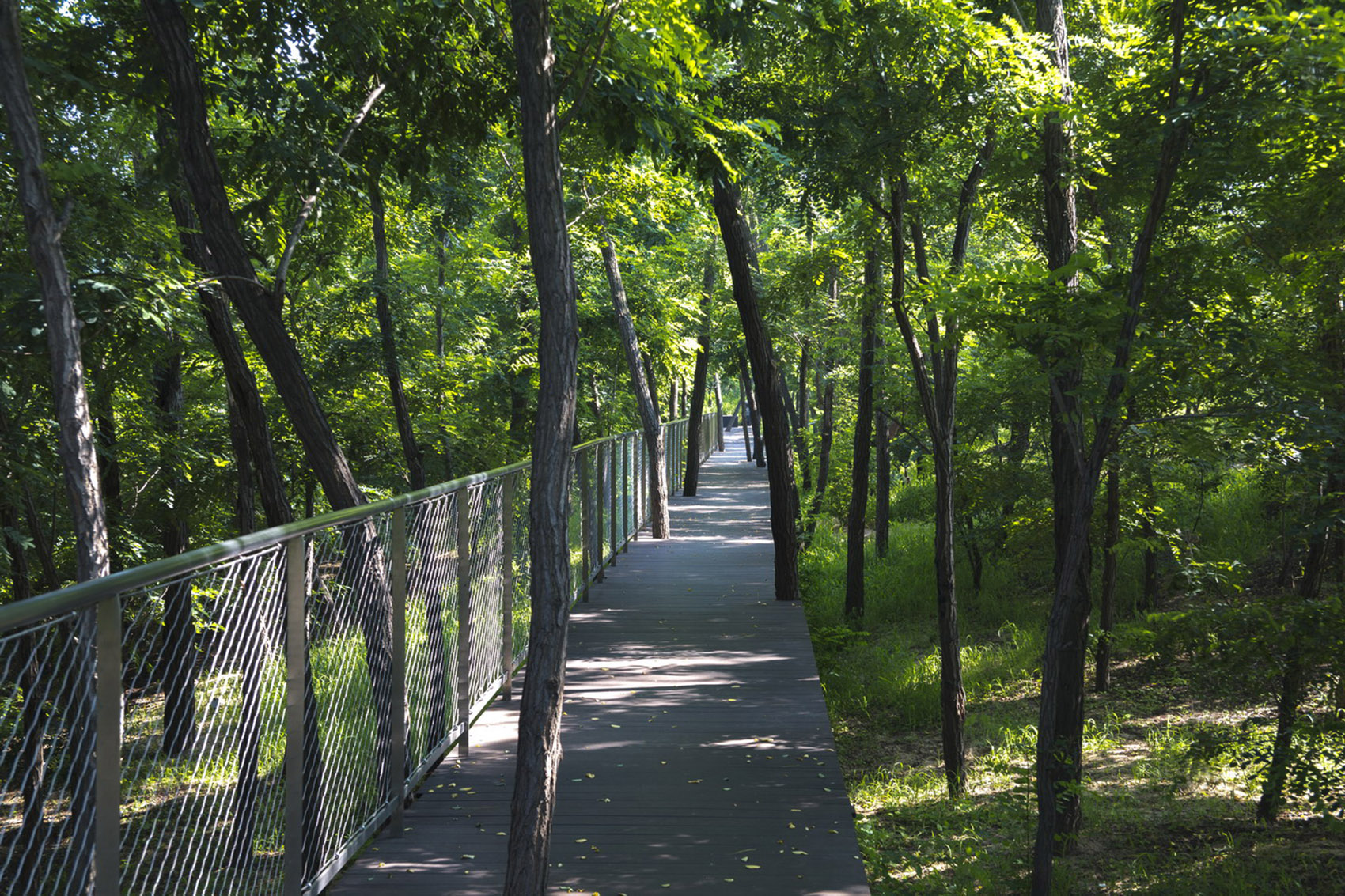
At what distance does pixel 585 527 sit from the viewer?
10141 mm

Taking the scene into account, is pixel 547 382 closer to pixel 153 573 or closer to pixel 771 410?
pixel 153 573

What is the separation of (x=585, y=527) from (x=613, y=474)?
2220mm

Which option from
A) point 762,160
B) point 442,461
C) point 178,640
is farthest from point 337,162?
point 442,461

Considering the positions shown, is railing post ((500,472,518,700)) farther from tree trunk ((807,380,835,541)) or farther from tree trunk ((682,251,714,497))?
tree trunk ((682,251,714,497))

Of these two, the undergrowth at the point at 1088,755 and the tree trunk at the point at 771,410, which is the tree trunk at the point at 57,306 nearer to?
the undergrowth at the point at 1088,755

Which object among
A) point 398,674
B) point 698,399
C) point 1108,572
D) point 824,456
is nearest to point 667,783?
point 398,674

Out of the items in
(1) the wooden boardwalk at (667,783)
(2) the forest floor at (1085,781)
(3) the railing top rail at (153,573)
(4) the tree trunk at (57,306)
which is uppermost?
(4) the tree trunk at (57,306)

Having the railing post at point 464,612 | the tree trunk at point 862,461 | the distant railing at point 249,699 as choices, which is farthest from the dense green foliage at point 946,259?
the railing post at point 464,612

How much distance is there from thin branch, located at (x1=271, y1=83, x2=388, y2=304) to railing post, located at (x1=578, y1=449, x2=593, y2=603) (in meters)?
3.19

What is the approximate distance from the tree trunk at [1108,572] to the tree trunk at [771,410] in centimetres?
309

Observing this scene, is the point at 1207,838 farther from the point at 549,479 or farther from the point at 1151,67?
the point at 549,479

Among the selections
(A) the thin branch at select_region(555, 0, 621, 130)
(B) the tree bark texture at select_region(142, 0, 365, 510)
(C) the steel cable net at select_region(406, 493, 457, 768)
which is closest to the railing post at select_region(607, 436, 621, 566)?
(B) the tree bark texture at select_region(142, 0, 365, 510)

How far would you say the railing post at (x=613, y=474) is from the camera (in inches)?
464

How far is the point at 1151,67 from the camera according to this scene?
7.35 meters
